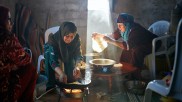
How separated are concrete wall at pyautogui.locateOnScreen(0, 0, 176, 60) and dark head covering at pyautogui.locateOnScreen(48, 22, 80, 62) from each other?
188 centimetres

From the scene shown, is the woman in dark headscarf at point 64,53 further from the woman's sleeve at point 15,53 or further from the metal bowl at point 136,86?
the metal bowl at point 136,86

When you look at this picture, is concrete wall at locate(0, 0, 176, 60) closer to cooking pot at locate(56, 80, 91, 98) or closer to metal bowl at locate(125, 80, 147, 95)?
metal bowl at locate(125, 80, 147, 95)

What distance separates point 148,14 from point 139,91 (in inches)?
98.0

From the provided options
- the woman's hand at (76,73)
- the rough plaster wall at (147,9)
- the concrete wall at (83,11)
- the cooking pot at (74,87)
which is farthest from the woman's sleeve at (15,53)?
the rough plaster wall at (147,9)

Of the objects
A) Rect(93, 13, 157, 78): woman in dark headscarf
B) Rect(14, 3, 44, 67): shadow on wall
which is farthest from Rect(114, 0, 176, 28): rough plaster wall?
Rect(14, 3, 44, 67): shadow on wall

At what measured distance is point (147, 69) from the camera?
520 centimetres

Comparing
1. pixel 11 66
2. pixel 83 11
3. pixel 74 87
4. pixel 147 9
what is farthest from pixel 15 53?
pixel 147 9

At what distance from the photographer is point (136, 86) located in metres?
4.69

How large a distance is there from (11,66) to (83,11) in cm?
357

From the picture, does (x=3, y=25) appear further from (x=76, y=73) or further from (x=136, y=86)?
(x=136, y=86)

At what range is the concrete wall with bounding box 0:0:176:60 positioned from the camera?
6.04 m

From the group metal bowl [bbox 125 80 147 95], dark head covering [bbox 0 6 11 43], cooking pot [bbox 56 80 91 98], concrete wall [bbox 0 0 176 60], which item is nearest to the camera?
dark head covering [bbox 0 6 11 43]

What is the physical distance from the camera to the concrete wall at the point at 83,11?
604 cm

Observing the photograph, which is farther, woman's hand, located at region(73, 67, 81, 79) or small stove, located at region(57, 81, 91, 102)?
woman's hand, located at region(73, 67, 81, 79)
